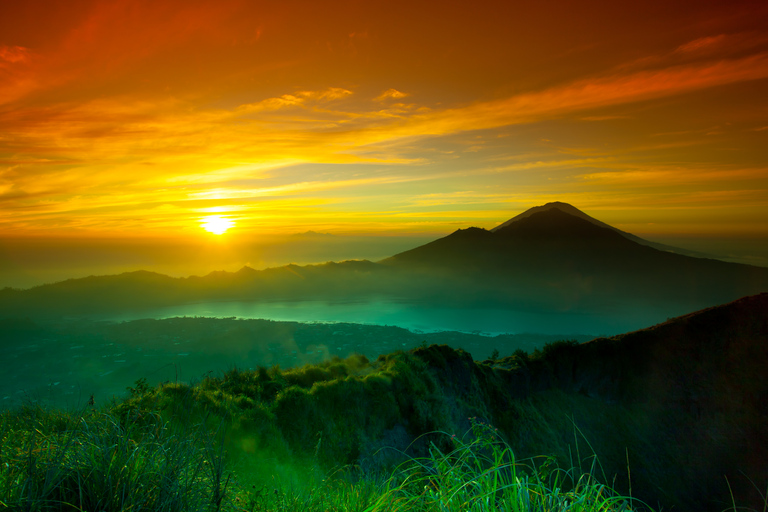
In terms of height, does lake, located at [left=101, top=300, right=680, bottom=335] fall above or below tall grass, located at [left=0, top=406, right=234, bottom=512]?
below

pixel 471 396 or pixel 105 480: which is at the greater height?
pixel 105 480

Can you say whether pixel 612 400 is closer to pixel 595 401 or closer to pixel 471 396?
pixel 595 401

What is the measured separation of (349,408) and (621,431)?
21365 mm

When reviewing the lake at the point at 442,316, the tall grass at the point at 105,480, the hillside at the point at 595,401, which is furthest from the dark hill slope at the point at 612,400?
the lake at the point at 442,316

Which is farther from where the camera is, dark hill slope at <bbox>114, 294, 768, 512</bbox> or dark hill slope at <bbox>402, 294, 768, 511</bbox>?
dark hill slope at <bbox>402, 294, 768, 511</bbox>

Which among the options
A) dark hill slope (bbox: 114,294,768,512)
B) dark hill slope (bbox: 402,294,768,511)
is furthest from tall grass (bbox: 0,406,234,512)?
→ dark hill slope (bbox: 402,294,768,511)

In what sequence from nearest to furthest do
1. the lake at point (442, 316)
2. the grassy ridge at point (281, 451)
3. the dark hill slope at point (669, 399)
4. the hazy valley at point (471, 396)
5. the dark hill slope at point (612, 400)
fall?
the grassy ridge at point (281, 451)
the hazy valley at point (471, 396)
the dark hill slope at point (612, 400)
the dark hill slope at point (669, 399)
the lake at point (442, 316)

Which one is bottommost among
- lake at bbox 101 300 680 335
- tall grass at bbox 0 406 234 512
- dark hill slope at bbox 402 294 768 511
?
lake at bbox 101 300 680 335

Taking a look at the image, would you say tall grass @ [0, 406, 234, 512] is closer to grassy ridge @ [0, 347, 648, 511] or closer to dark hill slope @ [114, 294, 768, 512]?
grassy ridge @ [0, 347, 648, 511]

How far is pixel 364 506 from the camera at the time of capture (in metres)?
3.45

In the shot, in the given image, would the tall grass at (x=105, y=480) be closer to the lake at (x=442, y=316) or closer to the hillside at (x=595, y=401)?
the hillside at (x=595, y=401)

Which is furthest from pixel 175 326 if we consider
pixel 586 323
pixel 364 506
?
pixel 586 323

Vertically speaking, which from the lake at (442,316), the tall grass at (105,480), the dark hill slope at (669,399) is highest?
the tall grass at (105,480)

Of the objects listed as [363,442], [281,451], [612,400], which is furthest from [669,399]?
[281,451]
